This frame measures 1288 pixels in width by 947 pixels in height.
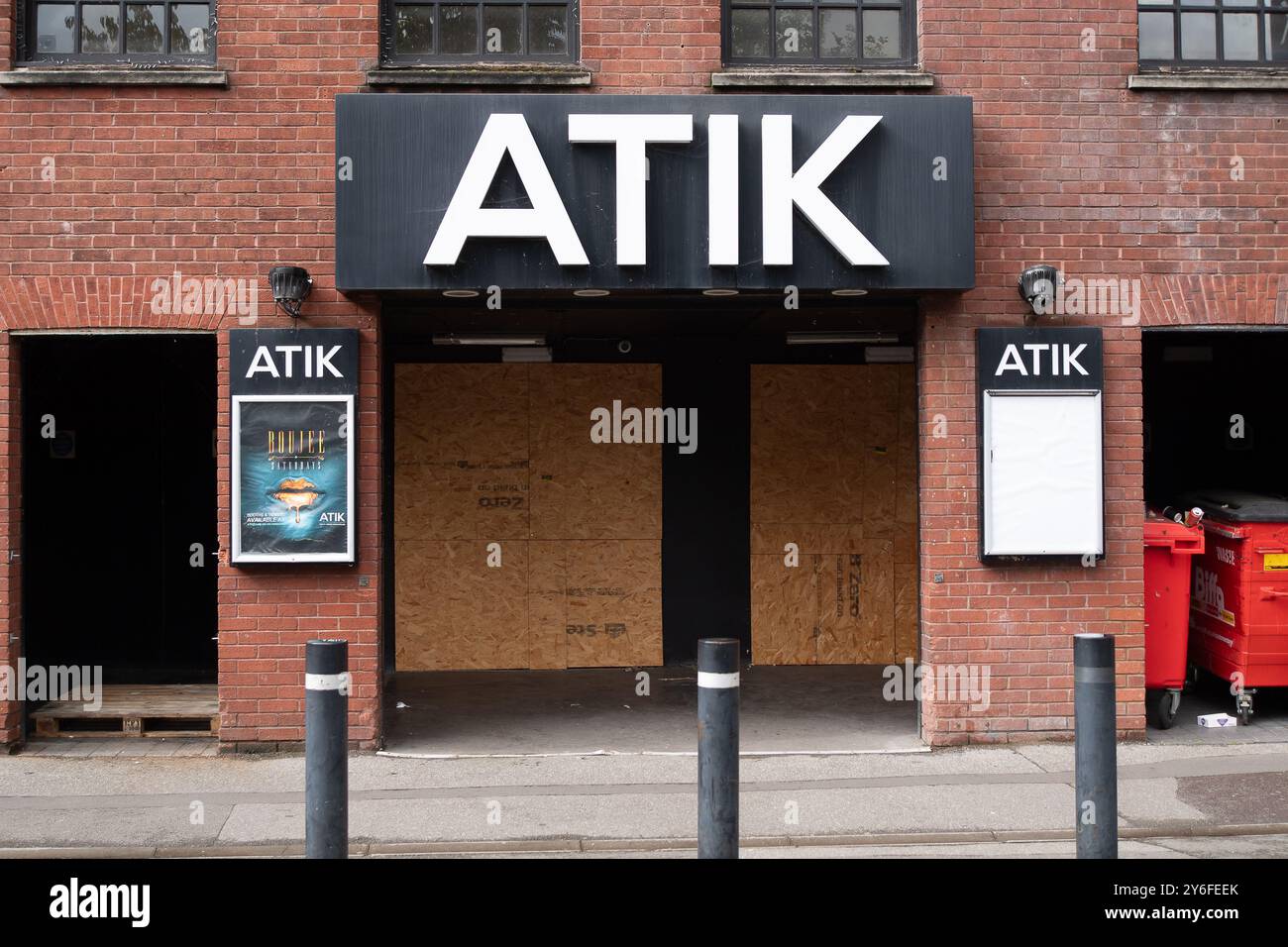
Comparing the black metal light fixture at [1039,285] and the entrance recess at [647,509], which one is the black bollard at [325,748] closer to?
the black metal light fixture at [1039,285]

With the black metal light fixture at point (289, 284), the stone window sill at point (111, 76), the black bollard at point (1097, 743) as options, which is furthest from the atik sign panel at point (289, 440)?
the black bollard at point (1097, 743)

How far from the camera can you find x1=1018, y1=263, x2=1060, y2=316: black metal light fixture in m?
7.91

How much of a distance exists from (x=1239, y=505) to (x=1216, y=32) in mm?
3508

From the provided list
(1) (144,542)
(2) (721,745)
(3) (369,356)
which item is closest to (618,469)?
(3) (369,356)

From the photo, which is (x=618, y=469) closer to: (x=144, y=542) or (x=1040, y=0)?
(x=144, y=542)

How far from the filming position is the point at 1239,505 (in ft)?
29.7

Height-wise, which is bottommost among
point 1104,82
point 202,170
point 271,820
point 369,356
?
point 271,820

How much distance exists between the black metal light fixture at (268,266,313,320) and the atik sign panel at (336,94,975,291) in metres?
0.25

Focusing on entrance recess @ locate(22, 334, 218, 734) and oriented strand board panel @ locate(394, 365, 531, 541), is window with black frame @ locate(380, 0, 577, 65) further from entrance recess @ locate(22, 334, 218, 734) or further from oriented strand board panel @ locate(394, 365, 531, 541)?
entrance recess @ locate(22, 334, 218, 734)

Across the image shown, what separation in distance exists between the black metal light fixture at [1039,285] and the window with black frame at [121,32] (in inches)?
229

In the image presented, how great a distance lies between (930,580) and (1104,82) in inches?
146

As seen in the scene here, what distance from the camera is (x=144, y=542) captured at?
10.6m

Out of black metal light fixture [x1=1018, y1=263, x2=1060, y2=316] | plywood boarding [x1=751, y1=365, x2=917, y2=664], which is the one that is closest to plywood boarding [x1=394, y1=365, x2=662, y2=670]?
plywood boarding [x1=751, y1=365, x2=917, y2=664]

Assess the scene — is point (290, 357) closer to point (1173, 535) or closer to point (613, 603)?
point (613, 603)
